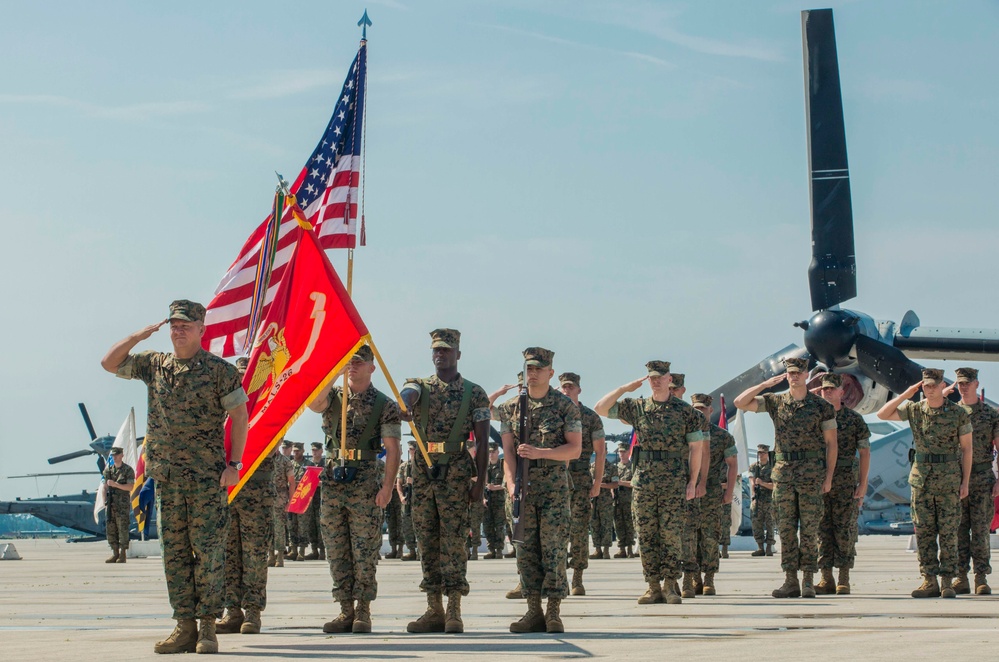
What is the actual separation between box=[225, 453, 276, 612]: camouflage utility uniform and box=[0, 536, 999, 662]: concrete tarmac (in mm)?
300

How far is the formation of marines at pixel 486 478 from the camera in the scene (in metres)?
8.77

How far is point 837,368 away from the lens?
30656 mm

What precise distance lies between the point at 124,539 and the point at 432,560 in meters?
17.7

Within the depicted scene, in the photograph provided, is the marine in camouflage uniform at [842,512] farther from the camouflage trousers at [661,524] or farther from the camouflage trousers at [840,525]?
the camouflage trousers at [661,524]

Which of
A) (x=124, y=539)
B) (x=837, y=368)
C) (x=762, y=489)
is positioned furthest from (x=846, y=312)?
(x=124, y=539)

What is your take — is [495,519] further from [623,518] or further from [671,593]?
[671,593]

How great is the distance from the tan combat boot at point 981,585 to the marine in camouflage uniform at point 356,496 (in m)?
6.50

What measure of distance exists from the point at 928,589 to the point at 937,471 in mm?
1105

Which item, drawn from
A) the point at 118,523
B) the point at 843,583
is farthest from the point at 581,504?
the point at 118,523

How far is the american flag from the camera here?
38.5ft

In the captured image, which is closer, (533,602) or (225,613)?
(533,602)

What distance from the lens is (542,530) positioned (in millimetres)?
9766

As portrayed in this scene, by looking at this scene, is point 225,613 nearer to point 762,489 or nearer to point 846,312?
point 762,489

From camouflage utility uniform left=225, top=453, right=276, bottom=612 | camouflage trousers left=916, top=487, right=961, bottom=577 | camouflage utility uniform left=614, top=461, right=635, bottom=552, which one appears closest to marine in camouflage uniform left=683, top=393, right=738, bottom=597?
camouflage trousers left=916, top=487, right=961, bottom=577
